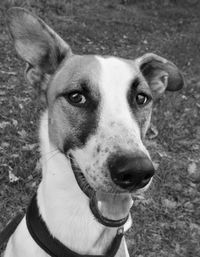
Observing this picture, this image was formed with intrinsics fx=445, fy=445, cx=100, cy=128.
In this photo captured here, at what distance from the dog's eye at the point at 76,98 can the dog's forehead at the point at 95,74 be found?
0.16 feet

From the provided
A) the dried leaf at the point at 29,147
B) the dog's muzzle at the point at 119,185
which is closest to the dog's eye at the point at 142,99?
the dog's muzzle at the point at 119,185

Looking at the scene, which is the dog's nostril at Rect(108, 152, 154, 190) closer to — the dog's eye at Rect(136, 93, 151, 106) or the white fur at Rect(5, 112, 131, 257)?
the white fur at Rect(5, 112, 131, 257)

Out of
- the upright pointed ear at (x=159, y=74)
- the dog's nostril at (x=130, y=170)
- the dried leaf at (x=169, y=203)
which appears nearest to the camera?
the dog's nostril at (x=130, y=170)

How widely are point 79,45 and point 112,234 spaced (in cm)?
882

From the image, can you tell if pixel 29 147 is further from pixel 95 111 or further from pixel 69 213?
pixel 95 111

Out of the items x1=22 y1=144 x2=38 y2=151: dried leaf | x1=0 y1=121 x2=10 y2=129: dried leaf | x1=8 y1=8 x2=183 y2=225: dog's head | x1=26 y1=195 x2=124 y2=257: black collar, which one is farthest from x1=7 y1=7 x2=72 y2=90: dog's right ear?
x1=0 y1=121 x2=10 y2=129: dried leaf

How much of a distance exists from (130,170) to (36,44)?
144 centimetres

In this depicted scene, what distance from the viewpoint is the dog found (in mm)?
3082

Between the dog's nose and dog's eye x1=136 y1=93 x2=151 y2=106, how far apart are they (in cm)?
77

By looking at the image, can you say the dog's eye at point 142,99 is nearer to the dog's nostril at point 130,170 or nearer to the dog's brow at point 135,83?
the dog's brow at point 135,83

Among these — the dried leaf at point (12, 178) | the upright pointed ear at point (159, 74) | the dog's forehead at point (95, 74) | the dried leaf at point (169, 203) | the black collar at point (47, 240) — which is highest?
the dog's forehead at point (95, 74)

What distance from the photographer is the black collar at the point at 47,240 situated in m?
3.29

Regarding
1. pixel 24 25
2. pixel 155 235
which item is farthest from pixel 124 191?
pixel 155 235

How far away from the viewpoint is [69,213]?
340cm
